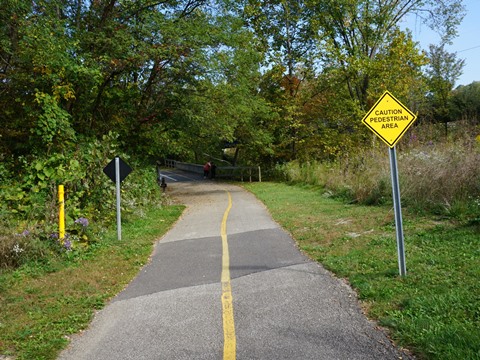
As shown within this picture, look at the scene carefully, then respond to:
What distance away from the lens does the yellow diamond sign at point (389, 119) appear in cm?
595

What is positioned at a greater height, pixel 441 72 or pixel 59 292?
pixel 441 72

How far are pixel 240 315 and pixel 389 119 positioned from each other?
360 cm

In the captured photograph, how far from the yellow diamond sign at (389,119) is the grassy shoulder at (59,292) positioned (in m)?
4.72

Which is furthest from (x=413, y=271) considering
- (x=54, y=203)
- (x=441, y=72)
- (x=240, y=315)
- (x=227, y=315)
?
(x=441, y=72)

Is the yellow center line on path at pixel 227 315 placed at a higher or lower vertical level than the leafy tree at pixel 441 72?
lower

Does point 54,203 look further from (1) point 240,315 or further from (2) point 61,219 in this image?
(1) point 240,315

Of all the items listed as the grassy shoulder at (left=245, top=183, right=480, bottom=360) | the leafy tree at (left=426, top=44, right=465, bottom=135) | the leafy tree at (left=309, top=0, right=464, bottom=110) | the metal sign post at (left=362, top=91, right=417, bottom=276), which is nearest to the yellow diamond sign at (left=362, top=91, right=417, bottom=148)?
the metal sign post at (left=362, top=91, right=417, bottom=276)

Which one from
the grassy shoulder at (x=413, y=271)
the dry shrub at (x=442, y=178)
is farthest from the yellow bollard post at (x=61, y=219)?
the dry shrub at (x=442, y=178)

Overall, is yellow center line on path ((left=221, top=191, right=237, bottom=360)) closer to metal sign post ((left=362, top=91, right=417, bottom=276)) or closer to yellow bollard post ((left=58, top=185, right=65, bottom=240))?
metal sign post ((left=362, top=91, right=417, bottom=276))

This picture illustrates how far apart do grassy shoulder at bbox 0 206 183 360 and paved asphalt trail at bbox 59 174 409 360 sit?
0.79ft

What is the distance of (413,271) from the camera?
5.97 m

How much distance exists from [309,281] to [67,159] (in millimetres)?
7012

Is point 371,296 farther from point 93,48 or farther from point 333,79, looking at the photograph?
point 333,79

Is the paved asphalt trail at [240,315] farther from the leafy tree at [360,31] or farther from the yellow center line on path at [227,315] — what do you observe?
the leafy tree at [360,31]
